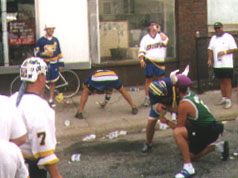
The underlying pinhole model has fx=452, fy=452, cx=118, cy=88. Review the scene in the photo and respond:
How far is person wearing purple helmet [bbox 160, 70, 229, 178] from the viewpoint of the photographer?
19.3 feet

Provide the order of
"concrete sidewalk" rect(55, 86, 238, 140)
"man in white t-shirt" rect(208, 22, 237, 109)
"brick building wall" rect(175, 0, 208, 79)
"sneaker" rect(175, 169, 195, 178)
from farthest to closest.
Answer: "brick building wall" rect(175, 0, 208, 79) < "man in white t-shirt" rect(208, 22, 237, 109) < "concrete sidewalk" rect(55, 86, 238, 140) < "sneaker" rect(175, 169, 195, 178)

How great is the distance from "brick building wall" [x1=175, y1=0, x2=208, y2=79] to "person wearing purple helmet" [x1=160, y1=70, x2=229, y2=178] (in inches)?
242

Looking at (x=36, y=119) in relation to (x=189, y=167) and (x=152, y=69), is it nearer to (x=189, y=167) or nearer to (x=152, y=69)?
(x=189, y=167)

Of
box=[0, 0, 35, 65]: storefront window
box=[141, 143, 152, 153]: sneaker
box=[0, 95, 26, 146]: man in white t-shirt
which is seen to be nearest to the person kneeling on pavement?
box=[141, 143, 152, 153]: sneaker

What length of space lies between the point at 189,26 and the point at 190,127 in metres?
6.54

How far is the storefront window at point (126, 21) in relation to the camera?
11.9 meters

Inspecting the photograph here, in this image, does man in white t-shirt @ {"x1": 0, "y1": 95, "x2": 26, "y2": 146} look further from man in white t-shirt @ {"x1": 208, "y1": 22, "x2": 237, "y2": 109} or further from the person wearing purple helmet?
man in white t-shirt @ {"x1": 208, "y1": 22, "x2": 237, "y2": 109}

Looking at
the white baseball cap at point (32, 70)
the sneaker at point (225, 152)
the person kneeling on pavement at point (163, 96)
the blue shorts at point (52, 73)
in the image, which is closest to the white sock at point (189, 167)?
the sneaker at point (225, 152)

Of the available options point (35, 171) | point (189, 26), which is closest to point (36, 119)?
point (35, 171)

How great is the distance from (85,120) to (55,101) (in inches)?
78.2

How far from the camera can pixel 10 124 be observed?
3.16 meters

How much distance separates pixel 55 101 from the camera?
10.8 metres

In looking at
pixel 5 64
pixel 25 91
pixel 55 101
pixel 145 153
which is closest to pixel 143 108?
pixel 55 101

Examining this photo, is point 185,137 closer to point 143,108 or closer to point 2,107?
point 2,107
